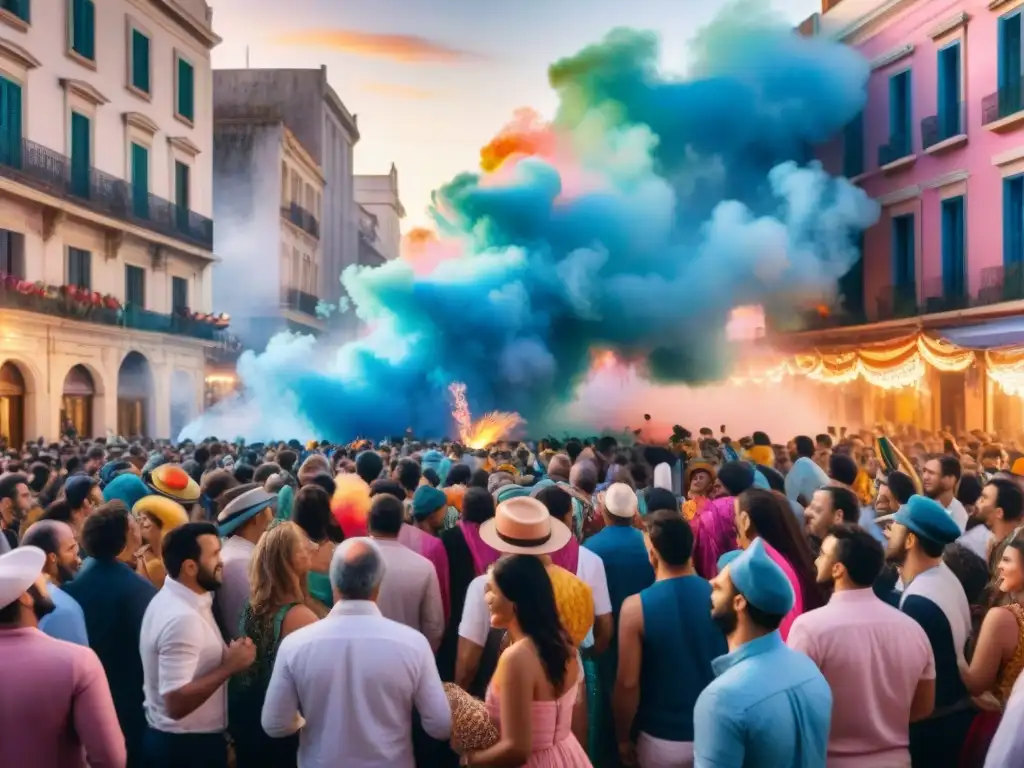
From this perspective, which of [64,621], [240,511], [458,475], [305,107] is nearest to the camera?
[64,621]

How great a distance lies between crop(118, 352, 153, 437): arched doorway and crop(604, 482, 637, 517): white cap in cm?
2277

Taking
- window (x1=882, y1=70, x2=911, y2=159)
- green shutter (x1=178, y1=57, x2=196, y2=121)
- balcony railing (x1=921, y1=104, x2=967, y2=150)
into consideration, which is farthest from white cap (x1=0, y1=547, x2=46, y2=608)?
green shutter (x1=178, y1=57, x2=196, y2=121)

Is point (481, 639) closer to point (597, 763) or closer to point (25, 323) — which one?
point (597, 763)

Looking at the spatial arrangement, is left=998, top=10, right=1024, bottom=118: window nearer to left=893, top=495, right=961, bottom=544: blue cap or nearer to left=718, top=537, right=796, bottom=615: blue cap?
left=893, top=495, right=961, bottom=544: blue cap

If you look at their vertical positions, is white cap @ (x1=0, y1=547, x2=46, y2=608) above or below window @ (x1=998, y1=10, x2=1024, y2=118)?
below

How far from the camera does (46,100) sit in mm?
22672

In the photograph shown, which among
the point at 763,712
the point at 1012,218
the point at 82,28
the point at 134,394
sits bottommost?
the point at 763,712

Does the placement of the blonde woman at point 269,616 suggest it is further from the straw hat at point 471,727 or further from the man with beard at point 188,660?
the straw hat at point 471,727

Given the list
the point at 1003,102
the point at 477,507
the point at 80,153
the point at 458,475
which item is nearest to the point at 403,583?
the point at 477,507

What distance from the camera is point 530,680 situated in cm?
347

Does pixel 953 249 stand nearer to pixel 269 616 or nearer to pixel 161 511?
pixel 161 511

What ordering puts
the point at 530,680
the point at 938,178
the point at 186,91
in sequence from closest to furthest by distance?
1. the point at 530,680
2. the point at 938,178
3. the point at 186,91

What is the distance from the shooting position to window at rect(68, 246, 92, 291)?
23.8 metres

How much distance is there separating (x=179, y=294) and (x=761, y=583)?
28.0 metres
